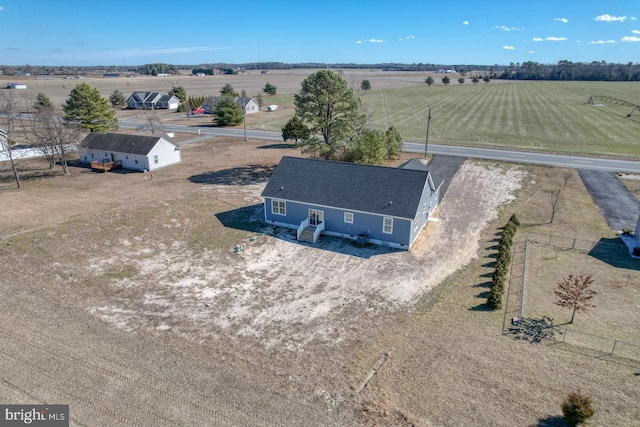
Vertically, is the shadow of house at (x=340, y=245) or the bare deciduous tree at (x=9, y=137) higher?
the bare deciduous tree at (x=9, y=137)

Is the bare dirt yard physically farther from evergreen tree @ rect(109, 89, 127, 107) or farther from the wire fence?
evergreen tree @ rect(109, 89, 127, 107)

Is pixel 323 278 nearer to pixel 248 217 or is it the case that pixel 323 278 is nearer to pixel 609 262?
pixel 248 217

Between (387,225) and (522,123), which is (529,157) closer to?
(522,123)

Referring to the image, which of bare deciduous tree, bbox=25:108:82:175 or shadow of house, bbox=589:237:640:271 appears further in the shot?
bare deciduous tree, bbox=25:108:82:175

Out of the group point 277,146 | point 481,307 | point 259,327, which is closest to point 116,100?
point 277,146

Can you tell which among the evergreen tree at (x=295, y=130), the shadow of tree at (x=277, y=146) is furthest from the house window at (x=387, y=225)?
the shadow of tree at (x=277, y=146)

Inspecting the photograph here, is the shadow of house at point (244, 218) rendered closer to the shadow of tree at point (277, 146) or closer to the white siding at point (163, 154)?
the white siding at point (163, 154)

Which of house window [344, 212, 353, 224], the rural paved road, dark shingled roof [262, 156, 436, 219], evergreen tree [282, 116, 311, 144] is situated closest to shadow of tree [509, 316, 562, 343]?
dark shingled roof [262, 156, 436, 219]
